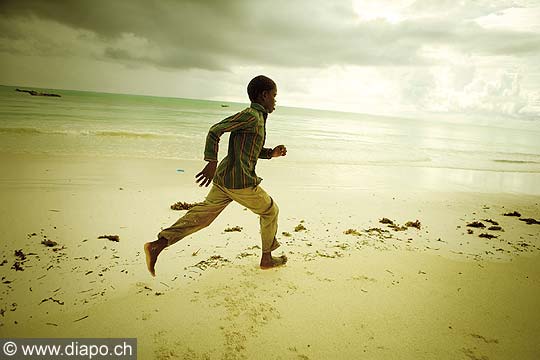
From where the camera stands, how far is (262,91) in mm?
2961

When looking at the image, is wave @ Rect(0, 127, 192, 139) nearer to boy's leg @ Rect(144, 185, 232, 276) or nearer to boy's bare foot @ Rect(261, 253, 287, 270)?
boy's leg @ Rect(144, 185, 232, 276)

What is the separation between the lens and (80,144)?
12.9m

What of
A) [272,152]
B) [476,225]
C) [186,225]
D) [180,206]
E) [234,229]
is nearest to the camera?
[186,225]

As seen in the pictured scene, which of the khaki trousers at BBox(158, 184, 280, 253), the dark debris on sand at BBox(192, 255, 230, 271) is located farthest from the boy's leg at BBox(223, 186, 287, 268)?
the dark debris on sand at BBox(192, 255, 230, 271)

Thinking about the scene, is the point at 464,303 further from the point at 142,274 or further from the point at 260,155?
the point at 142,274

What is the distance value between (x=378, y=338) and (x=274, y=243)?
1446 millimetres

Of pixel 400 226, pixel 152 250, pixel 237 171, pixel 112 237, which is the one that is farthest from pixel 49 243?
pixel 400 226

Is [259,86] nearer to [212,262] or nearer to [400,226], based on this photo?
[212,262]

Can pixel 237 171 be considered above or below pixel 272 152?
below

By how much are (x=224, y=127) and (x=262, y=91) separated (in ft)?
2.04

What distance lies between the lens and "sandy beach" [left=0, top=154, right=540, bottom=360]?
238 cm

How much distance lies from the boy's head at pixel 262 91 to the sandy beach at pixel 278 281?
1995 millimetres

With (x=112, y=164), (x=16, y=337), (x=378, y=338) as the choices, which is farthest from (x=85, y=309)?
(x=112, y=164)

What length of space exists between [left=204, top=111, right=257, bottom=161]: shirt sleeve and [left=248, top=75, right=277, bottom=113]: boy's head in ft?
1.03
